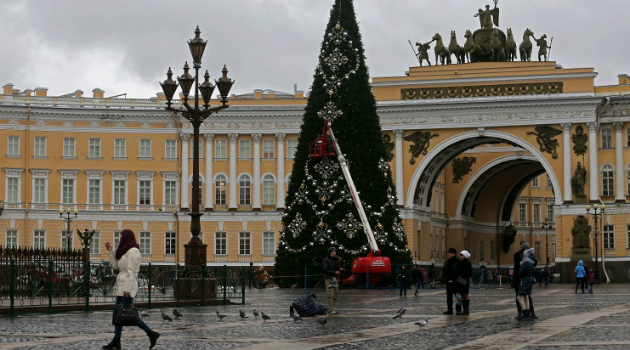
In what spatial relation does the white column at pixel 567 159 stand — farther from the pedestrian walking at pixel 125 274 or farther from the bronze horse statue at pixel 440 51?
the pedestrian walking at pixel 125 274

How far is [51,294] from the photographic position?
29.1 meters

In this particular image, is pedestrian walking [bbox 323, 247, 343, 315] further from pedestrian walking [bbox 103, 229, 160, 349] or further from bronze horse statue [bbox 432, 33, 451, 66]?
bronze horse statue [bbox 432, 33, 451, 66]

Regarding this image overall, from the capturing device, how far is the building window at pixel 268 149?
82.1 metres

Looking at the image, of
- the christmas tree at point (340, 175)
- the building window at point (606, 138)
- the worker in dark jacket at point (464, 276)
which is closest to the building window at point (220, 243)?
the building window at point (606, 138)

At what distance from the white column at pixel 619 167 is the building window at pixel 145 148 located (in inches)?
1210

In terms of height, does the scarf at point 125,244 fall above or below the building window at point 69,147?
below

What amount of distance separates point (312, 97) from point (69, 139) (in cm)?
3285

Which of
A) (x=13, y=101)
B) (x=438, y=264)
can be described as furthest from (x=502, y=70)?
(x=13, y=101)

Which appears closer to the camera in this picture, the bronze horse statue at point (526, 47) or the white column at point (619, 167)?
the white column at point (619, 167)

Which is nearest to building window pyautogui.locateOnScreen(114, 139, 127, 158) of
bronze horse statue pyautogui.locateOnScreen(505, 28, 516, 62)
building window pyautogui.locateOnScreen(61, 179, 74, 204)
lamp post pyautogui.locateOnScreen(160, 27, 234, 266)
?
building window pyautogui.locateOnScreen(61, 179, 74, 204)

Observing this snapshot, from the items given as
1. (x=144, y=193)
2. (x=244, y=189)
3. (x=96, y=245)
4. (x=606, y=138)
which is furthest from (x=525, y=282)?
(x=144, y=193)

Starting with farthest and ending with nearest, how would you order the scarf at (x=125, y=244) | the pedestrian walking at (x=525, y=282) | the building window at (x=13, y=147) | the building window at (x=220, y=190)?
1. the building window at (x=220, y=190)
2. the building window at (x=13, y=147)
3. the pedestrian walking at (x=525, y=282)
4. the scarf at (x=125, y=244)

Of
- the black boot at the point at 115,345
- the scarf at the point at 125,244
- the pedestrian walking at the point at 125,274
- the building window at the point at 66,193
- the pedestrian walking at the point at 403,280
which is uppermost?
the building window at the point at 66,193

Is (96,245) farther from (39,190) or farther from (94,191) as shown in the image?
(39,190)
